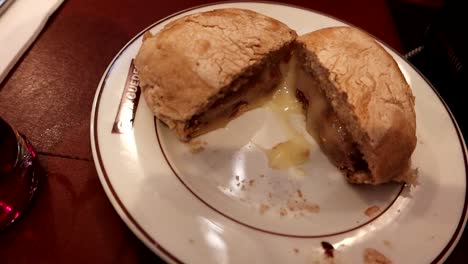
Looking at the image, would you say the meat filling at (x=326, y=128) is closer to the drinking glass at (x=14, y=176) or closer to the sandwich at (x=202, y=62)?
the sandwich at (x=202, y=62)

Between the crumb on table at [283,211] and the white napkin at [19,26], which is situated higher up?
the white napkin at [19,26]

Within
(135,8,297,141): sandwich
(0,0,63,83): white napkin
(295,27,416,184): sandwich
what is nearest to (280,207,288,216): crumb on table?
(295,27,416,184): sandwich

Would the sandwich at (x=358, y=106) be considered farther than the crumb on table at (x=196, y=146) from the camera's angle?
No

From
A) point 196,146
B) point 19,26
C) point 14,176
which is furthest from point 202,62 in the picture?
point 19,26

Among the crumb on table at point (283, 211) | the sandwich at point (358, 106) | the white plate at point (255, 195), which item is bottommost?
the crumb on table at point (283, 211)

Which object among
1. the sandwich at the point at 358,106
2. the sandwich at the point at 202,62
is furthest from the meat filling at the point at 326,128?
the sandwich at the point at 202,62

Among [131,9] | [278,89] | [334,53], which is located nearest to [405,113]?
[334,53]
